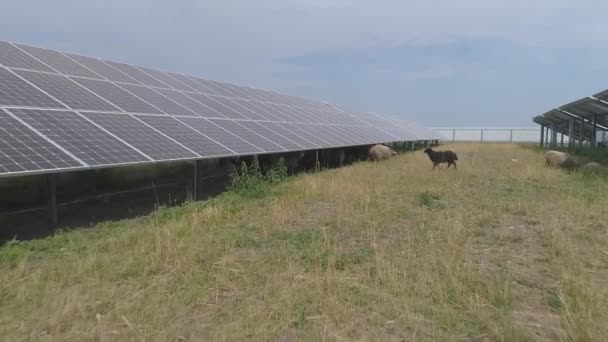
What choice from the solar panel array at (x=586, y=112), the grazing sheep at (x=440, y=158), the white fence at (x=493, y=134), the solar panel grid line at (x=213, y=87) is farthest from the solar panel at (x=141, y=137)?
the white fence at (x=493, y=134)

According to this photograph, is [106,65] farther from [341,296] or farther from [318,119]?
[341,296]

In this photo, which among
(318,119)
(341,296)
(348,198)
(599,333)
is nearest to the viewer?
(599,333)

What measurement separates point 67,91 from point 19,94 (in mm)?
1678

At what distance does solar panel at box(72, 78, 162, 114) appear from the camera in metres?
12.2

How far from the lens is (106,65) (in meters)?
16.6

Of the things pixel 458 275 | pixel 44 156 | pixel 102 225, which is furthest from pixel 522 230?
pixel 44 156

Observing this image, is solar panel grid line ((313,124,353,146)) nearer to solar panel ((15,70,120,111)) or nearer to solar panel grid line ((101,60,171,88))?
solar panel grid line ((101,60,171,88))

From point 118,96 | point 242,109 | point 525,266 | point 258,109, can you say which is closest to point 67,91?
point 118,96

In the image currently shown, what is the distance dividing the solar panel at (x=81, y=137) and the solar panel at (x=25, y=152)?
0.82ft

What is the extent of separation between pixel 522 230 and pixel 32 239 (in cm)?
743

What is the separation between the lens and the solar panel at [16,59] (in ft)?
39.2

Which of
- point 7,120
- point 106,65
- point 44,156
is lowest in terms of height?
point 44,156

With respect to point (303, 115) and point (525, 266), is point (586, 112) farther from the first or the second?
point (525, 266)

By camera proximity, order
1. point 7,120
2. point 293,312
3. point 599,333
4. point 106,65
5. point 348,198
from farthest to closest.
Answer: point 106,65, point 348,198, point 7,120, point 293,312, point 599,333
